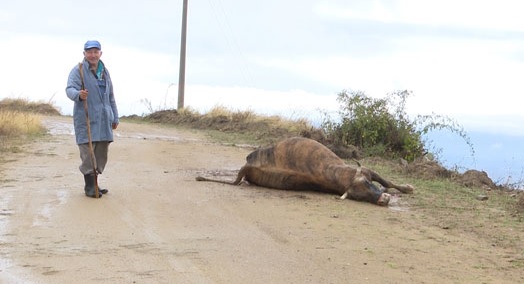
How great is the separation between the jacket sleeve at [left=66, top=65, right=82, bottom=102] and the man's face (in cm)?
20

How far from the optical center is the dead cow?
891 centimetres

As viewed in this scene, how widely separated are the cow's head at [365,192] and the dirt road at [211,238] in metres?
0.16

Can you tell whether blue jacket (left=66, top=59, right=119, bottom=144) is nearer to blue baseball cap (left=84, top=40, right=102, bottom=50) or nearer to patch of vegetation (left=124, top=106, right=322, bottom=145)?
blue baseball cap (left=84, top=40, right=102, bottom=50)

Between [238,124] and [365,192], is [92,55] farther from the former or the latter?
[238,124]

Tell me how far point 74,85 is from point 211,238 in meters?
3.10

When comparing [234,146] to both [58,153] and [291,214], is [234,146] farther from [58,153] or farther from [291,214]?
[291,214]

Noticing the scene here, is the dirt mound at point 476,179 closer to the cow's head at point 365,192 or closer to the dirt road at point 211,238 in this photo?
the cow's head at point 365,192

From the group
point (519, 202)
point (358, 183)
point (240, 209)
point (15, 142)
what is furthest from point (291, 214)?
point (15, 142)

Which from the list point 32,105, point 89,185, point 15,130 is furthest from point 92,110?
point 32,105

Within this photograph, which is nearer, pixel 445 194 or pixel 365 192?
pixel 365 192

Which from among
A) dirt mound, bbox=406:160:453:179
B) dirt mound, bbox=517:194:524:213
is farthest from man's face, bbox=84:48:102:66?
dirt mound, bbox=406:160:453:179

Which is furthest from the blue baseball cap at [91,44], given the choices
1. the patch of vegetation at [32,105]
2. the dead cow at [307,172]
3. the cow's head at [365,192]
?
the patch of vegetation at [32,105]

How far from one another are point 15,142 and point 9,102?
1909cm

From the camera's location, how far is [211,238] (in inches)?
253
